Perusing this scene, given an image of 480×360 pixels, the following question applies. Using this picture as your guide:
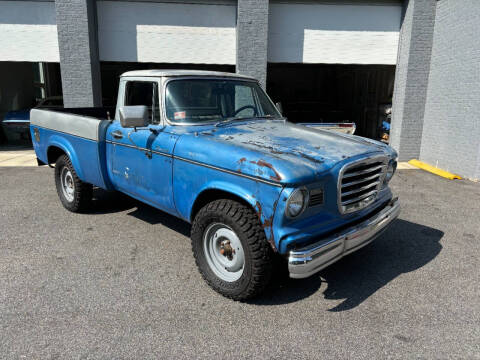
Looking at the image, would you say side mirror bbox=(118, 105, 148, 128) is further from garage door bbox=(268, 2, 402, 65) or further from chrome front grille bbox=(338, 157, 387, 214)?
garage door bbox=(268, 2, 402, 65)

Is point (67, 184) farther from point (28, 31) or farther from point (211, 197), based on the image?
point (28, 31)

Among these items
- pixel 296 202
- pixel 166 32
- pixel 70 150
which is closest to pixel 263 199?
pixel 296 202

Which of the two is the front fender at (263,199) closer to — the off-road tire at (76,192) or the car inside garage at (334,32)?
the off-road tire at (76,192)

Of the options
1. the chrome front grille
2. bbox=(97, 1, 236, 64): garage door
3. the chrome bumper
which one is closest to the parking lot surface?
the chrome bumper

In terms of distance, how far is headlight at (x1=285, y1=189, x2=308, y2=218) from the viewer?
2.80 metres

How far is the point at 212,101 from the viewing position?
A: 4254 mm

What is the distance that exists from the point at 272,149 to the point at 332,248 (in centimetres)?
97

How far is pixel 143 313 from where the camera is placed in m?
3.12

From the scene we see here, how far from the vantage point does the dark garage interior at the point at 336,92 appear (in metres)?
14.3

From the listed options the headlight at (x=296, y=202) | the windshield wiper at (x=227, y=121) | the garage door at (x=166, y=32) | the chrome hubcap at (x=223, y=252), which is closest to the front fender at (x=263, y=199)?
the headlight at (x=296, y=202)

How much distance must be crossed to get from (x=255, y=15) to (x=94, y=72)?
4.45 m

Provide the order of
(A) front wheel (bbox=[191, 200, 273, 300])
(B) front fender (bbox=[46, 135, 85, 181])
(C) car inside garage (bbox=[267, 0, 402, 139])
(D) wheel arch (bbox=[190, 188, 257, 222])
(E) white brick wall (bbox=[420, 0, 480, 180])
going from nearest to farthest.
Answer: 1. (A) front wheel (bbox=[191, 200, 273, 300])
2. (D) wheel arch (bbox=[190, 188, 257, 222])
3. (B) front fender (bbox=[46, 135, 85, 181])
4. (E) white brick wall (bbox=[420, 0, 480, 180])
5. (C) car inside garage (bbox=[267, 0, 402, 139])

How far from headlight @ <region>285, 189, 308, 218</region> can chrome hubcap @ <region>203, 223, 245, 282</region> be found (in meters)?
0.58

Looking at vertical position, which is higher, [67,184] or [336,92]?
[336,92]
